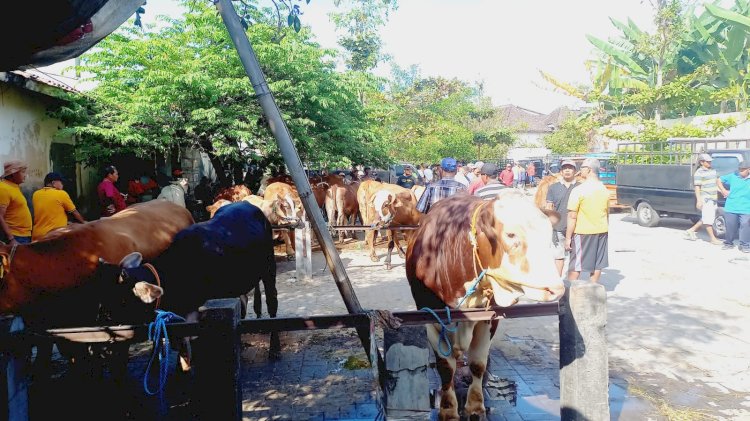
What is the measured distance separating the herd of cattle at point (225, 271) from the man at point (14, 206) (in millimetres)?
1863

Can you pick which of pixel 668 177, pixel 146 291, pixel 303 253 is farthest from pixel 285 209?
pixel 668 177

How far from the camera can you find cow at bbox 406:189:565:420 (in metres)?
3.27

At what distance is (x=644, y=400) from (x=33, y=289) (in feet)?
16.2

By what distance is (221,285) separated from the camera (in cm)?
492

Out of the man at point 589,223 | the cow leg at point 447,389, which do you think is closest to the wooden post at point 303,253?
the man at point 589,223

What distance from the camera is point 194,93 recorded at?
11586 mm

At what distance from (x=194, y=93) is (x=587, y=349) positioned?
1050cm

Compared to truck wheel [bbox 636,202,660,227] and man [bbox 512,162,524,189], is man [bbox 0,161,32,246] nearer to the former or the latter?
truck wheel [bbox 636,202,660,227]

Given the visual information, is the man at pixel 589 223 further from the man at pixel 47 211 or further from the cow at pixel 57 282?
the man at pixel 47 211

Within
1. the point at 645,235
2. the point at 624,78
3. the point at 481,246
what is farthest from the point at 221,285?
the point at 624,78

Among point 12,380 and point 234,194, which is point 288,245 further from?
point 12,380

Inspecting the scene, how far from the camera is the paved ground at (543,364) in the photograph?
4.36 m

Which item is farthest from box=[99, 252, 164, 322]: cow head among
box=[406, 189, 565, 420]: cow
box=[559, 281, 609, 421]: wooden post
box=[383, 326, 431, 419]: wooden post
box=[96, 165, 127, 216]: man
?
box=[96, 165, 127, 216]: man

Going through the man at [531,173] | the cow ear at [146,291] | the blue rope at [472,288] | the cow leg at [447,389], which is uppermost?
the man at [531,173]
